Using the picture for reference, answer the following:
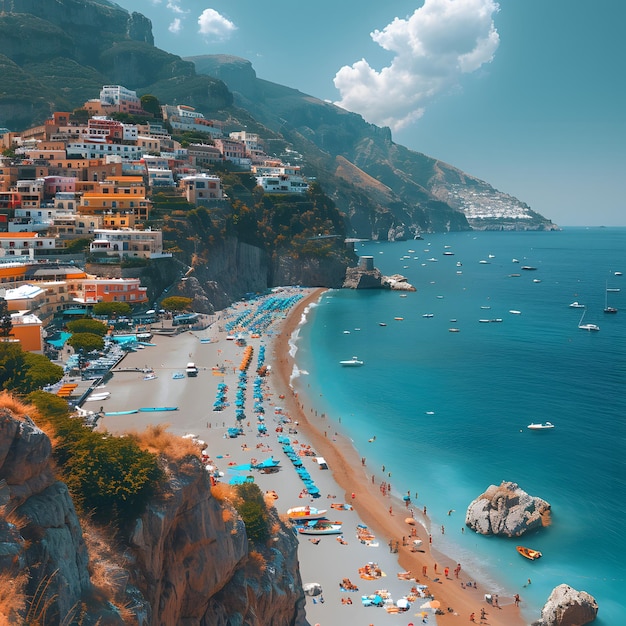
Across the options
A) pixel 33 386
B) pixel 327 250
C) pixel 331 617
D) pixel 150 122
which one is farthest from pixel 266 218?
pixel 331 617

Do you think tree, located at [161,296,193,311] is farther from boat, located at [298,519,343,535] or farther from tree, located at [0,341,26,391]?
boat, located at [298,519,343,535]

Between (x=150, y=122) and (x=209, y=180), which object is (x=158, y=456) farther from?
(x=150, y=122)

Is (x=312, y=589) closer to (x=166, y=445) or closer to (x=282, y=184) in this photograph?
(x=166, y=445)

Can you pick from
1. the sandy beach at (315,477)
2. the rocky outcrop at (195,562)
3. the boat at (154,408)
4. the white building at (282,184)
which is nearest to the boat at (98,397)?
the sandy beach at (315,477)

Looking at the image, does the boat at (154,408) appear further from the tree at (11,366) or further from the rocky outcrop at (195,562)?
the rocky outcrop at (195,562)

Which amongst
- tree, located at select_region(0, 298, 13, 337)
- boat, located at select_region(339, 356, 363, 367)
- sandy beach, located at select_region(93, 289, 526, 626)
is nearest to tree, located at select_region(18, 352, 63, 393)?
tree, located at select_region(0, 298, 13, 337)

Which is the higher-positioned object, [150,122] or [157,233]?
[150,122]
